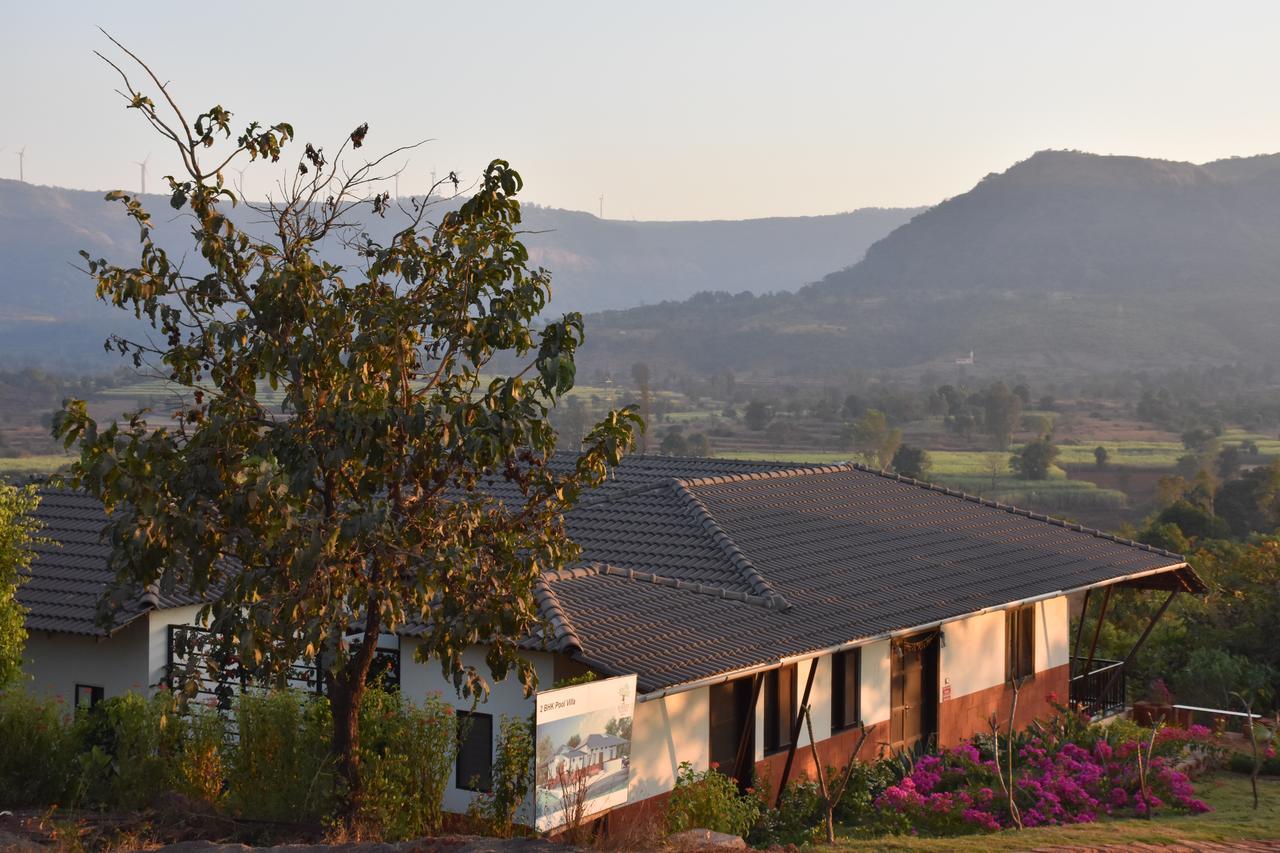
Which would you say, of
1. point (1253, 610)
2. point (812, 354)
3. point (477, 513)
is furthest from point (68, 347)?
point (477, 513)

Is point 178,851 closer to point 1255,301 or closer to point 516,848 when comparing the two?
point 516,848

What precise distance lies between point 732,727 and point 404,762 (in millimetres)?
4814

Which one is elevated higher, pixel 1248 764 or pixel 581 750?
pixel 581 750

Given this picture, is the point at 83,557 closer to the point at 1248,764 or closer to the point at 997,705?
the point at 997,705

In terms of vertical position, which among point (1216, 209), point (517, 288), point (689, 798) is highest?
point (1216, 209)

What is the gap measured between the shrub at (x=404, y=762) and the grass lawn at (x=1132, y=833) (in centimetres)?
358

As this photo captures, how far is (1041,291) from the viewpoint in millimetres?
136500

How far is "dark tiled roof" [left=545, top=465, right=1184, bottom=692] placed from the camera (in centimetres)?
1480

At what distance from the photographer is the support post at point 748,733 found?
1534 centimetres

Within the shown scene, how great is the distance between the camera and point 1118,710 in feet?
77.3

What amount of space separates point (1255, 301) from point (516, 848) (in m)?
135

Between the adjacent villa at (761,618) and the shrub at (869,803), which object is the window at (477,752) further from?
the shrub at (869,803)

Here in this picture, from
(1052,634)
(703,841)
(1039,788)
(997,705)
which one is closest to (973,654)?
(997,705)

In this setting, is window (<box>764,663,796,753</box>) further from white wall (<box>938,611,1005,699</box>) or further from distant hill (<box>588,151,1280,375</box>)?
distant hill (<box>588,151,1280,375</box>)
